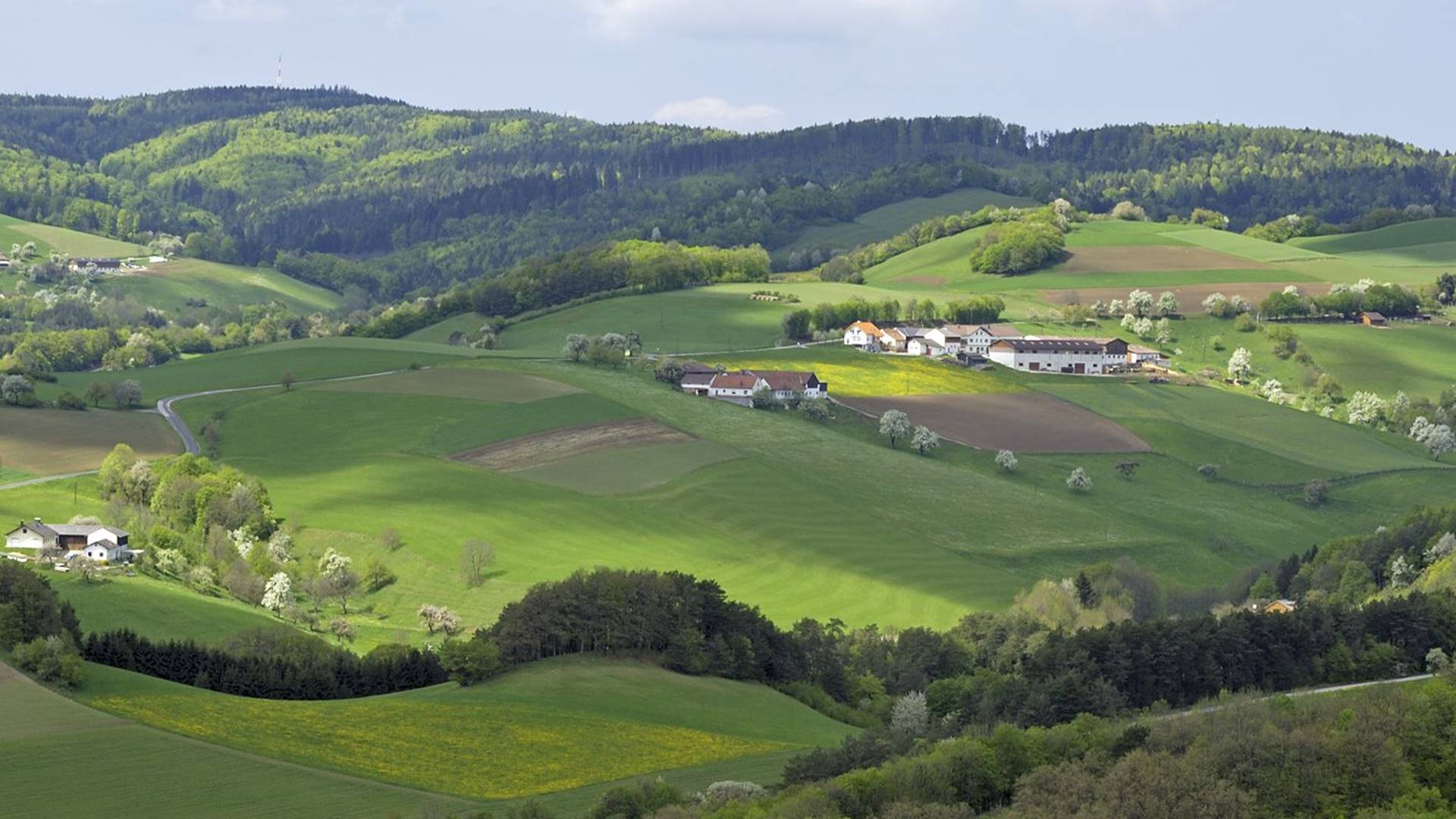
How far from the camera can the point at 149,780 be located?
5425cm

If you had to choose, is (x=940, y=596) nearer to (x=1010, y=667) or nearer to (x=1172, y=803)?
(x=1010, y=667)

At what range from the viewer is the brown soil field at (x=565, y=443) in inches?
4250

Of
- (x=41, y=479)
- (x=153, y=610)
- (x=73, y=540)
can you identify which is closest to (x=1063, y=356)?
(x=41, y=479)

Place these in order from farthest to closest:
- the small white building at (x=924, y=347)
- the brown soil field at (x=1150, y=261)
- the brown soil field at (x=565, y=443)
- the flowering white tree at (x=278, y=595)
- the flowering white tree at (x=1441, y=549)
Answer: the brown soil field at (x=1150, y=261)
the small white building at (x=924, y=347)
the brown soil field at (x=565, y=443)
the flowering white tree at (x=1441, y=549)
the flowering white tree at (x=278, y=595)

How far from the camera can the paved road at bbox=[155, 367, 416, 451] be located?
112562 mm

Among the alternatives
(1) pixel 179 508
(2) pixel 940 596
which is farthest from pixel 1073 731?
(1) pixel 179 508

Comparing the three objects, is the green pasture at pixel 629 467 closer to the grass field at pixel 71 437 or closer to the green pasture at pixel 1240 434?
the grass field at pixel 71 437

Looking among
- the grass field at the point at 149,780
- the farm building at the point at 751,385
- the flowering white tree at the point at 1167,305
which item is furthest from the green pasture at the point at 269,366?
the grass field at the point at 149,780

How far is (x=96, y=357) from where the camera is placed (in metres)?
159

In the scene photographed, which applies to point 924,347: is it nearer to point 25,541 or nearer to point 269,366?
point 269,366

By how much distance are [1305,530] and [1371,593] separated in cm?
2126

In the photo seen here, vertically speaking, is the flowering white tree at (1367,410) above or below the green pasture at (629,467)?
below

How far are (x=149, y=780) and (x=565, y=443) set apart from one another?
5771 centimetres

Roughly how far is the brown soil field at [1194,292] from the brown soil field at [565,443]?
222ft
